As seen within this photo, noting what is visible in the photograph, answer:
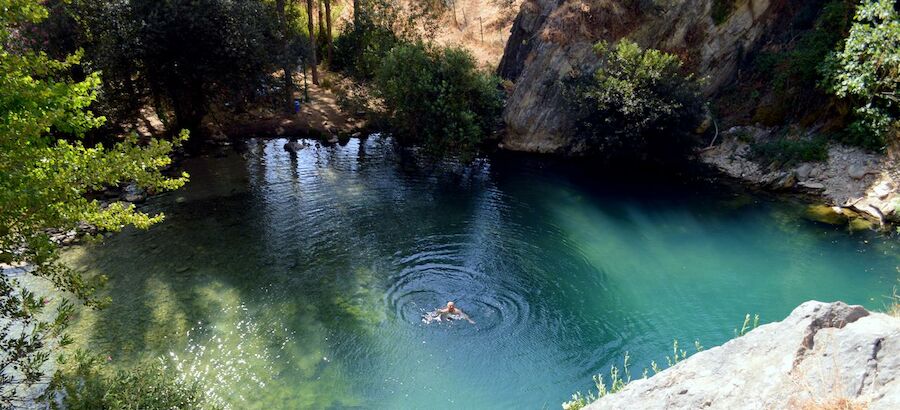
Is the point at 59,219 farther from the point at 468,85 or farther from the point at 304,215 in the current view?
the point at 468,85

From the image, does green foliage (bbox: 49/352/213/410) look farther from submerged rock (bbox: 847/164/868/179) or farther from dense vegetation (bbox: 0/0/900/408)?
submerged rock (bbox: 847/164/868/179)

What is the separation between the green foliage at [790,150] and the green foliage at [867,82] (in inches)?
57.3

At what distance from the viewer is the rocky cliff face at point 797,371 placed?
5.86 meters

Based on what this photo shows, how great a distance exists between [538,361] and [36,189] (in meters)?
12.3

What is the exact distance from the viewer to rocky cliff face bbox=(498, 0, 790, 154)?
31.9 m

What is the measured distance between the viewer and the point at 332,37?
41.5m

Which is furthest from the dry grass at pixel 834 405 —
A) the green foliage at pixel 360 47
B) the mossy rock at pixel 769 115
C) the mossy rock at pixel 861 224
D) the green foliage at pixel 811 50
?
the green foliage at pixel 360 47

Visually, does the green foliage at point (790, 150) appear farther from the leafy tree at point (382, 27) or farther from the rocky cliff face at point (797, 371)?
the rocky cliff face at point (797, 371)

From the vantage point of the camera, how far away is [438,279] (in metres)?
19.0

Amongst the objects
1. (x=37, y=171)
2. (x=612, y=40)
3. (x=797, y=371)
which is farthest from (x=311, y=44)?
(x=797, y=371)

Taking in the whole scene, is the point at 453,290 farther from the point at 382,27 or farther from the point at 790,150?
the point at 382,27

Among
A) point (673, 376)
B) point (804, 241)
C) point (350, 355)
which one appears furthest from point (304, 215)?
point (804, 241)

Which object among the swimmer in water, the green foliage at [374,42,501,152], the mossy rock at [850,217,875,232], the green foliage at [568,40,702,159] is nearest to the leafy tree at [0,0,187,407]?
the swimmer in water

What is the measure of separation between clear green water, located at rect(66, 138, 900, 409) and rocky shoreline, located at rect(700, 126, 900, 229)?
72.0 inches
